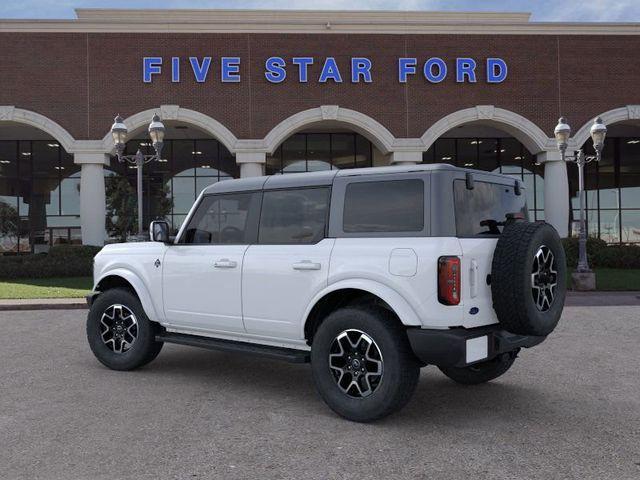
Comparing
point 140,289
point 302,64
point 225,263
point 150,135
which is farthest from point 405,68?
point 225,263

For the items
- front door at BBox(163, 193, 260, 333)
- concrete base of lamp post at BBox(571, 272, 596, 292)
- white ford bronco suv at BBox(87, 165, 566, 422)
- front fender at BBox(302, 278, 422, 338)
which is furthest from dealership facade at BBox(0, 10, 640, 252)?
front fender at BBox(302, 278, 422, 338)

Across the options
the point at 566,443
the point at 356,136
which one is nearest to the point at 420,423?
the point at 566,443

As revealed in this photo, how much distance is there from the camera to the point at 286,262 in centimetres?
505

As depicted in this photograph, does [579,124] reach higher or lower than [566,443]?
higher

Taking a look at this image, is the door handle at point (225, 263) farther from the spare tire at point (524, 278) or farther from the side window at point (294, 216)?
the spare tire at point (524, 278)

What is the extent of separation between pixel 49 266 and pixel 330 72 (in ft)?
43.6

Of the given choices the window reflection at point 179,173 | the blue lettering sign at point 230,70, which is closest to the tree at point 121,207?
the window reflection at point 179,173

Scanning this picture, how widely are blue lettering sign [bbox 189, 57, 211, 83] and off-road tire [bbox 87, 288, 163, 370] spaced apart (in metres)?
17.6

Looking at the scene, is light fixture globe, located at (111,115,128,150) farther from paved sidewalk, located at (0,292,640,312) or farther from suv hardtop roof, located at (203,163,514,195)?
suv hardtop roof, located at (203,163,514,195)

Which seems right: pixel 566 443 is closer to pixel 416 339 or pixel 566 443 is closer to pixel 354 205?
pixel 416 339

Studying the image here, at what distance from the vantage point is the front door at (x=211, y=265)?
17.9ft

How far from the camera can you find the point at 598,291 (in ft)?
50.4

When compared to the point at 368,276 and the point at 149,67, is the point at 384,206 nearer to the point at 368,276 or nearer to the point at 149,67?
the point at 368,276

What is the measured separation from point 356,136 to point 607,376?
924 inches
